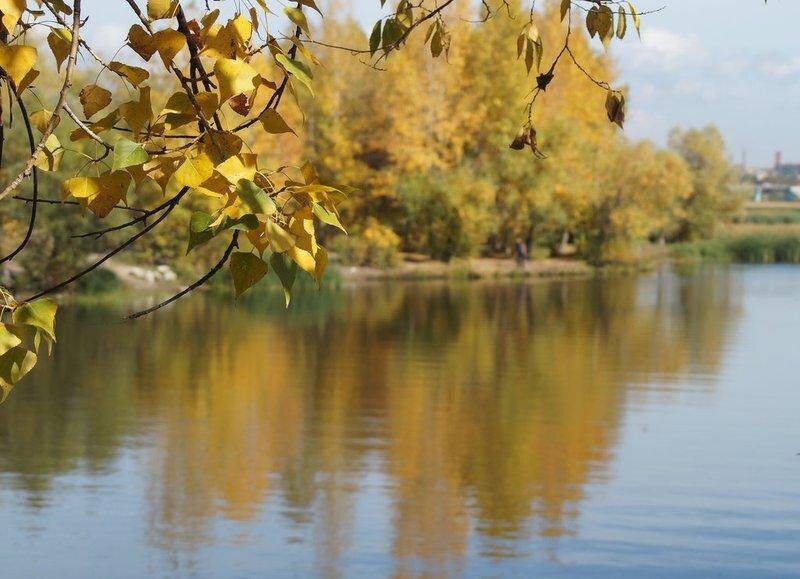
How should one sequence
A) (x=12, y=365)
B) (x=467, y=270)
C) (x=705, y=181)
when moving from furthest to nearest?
(x=705, y=181), (x=467, y=270), (x=12, y=365)

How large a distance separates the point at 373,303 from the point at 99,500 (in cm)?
1366

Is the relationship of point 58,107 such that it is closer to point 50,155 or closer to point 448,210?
point 50,155

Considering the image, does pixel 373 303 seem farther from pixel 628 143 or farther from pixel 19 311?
pixel 19 311

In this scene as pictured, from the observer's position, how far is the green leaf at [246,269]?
5.30 feet

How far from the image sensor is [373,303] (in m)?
21.9

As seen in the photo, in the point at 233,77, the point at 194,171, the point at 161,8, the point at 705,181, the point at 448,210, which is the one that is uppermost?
the point at 705,181

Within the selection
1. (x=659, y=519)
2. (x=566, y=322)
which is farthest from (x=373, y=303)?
(x=659, y=519)

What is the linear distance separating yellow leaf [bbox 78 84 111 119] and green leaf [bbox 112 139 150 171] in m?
0.35

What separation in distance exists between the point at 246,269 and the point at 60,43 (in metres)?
0.46

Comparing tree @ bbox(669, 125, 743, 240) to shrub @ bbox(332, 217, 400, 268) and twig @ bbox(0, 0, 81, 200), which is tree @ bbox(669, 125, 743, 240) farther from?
twig @ bbox(0, 0, 81, 200)

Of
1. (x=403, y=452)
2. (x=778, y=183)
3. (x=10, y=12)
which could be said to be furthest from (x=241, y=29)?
(x=778, y=183)

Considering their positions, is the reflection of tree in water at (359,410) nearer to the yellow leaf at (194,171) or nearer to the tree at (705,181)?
the yellow leaf at (194,171)

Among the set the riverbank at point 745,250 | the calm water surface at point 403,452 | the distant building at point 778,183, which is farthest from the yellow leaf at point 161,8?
the distant building at point 778,183

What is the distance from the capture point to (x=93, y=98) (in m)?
1.89
